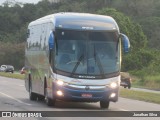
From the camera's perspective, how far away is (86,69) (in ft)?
66.3

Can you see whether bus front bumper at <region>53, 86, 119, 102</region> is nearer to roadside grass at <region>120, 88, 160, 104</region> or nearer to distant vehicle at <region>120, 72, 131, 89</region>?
roadside grass at <region>120, 88, 160, 104</region>

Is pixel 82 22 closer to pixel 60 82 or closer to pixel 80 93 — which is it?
pixel 60 82

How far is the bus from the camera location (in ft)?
65.8

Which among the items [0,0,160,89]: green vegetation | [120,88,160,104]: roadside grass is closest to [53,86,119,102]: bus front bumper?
[120,88,160,104]: roadside grass

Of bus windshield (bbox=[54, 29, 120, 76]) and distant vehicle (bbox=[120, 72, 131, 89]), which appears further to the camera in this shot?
distant vehicle (bbox=[120, 72, 131, 89])

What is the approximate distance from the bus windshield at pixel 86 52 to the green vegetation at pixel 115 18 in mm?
67427

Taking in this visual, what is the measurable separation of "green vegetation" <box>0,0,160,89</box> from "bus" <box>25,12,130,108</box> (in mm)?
67240

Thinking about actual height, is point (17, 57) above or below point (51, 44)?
below

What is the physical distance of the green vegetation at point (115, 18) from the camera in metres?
94.8

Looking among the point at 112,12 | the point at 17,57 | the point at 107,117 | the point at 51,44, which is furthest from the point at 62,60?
the point at 17,57

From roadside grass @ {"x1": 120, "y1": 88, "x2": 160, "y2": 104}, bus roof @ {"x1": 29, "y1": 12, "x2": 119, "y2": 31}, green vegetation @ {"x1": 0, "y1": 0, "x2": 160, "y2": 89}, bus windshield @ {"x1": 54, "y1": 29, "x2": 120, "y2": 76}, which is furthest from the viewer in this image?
green vegetation @ {"x1": 0, "y1": 0, "x2": 160, "y2": 89}

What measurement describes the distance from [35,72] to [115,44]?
481 centimetres

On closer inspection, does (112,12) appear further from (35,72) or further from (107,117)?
(107,117)

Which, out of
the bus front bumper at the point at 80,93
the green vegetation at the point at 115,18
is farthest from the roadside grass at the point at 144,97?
the green vegetation at the point at 115,18
